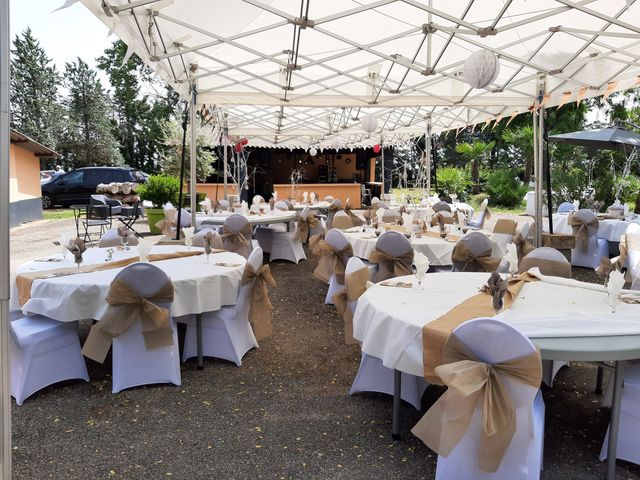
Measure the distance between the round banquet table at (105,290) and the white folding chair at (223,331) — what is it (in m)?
0.07

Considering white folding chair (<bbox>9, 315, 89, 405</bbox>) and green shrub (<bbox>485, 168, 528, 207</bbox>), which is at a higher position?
green shrub (<bbox>485, 168, 528, 207</bbox>)

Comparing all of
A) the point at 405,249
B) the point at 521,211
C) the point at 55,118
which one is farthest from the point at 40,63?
the point at 405,249

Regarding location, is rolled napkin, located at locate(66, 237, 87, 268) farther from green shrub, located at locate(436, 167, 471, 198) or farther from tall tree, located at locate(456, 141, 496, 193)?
tall tree, located at locate(456, 141, 496, 193)

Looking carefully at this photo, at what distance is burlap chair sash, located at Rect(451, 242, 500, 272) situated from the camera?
502cm

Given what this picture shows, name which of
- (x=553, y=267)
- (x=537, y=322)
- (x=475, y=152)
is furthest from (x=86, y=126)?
(x=537, y=322)

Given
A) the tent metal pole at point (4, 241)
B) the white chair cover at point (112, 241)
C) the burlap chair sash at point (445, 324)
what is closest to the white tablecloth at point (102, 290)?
the white chair cover at point (112, 241)

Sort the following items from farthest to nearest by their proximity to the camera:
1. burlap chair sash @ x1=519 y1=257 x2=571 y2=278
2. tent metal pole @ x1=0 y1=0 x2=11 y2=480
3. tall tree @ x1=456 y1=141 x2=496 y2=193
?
tall tree @ x1=456 y1=141 x2=496 y2=193, burlap chair sash @ x1=519 y1=257 x2=571 y2=278, tent metal pole @ x1=0 y1=0 x2=11 y2=480

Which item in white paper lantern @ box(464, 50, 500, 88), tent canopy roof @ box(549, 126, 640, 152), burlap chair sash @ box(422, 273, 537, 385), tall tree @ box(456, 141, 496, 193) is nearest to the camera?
burlap chair sash @ box(422, 273, 537, 385)

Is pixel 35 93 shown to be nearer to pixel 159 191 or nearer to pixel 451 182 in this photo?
pixel 159 191

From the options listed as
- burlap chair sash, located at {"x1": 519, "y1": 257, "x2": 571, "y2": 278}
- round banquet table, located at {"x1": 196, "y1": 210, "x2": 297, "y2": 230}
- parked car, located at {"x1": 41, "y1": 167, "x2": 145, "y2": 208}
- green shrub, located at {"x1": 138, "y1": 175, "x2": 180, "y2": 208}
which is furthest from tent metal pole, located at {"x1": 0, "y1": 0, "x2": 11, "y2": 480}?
parked car, located at {"x1": 41, "y1": 167, "x2": 145, "y2": 208}

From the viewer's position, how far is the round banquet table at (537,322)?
7.69ft

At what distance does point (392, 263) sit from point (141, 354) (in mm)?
2434

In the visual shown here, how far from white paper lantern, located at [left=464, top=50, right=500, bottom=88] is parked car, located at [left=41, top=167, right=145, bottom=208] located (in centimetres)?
1689

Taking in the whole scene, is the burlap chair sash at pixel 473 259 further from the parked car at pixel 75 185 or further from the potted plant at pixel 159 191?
the parked car at pixel 75 185
